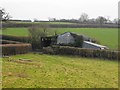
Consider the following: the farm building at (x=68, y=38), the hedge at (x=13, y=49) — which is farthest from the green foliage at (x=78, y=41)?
the hedge at (x=13, y=49)

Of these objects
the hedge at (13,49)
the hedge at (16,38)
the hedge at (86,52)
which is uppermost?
the hedge at (16,38)

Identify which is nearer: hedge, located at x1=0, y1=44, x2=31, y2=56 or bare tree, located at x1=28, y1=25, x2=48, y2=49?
hedge, located at x1=0, y1=44, x2=31, y2=56

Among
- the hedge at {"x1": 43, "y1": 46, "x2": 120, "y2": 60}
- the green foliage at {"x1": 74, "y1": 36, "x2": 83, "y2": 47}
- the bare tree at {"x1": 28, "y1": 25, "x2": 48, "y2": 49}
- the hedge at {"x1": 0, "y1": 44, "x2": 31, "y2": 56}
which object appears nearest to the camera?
the hedge at {"x1": 0, "y1": 44, "x2": 31, "y2": 56}

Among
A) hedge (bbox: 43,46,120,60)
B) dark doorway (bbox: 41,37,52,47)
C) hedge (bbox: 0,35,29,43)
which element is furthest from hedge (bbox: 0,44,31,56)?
hedge (bbox: 0,35,29,43)

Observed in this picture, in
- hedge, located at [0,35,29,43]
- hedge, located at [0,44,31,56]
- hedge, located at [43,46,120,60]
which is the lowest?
hedge, located at [43,46,120,60]

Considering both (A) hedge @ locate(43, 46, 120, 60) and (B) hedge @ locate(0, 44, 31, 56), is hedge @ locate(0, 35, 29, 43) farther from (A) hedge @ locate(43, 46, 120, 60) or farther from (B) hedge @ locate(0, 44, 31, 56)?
(B) hedge @ locate(0, 44, 31, 56)

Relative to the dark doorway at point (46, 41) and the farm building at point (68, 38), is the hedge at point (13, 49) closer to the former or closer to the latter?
the farm building at point (68, 38)

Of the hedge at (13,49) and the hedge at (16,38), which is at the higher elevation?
the hedge at (16,38)

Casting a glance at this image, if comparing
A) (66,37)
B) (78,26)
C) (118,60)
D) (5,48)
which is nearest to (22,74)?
(5,48)

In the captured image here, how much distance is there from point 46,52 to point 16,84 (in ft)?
108

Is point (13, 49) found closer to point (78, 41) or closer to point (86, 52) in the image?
point (86, 52)

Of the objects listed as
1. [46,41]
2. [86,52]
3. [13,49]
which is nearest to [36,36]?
[46,41]

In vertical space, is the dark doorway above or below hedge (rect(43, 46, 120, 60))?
above

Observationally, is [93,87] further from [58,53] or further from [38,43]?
[38,43]
